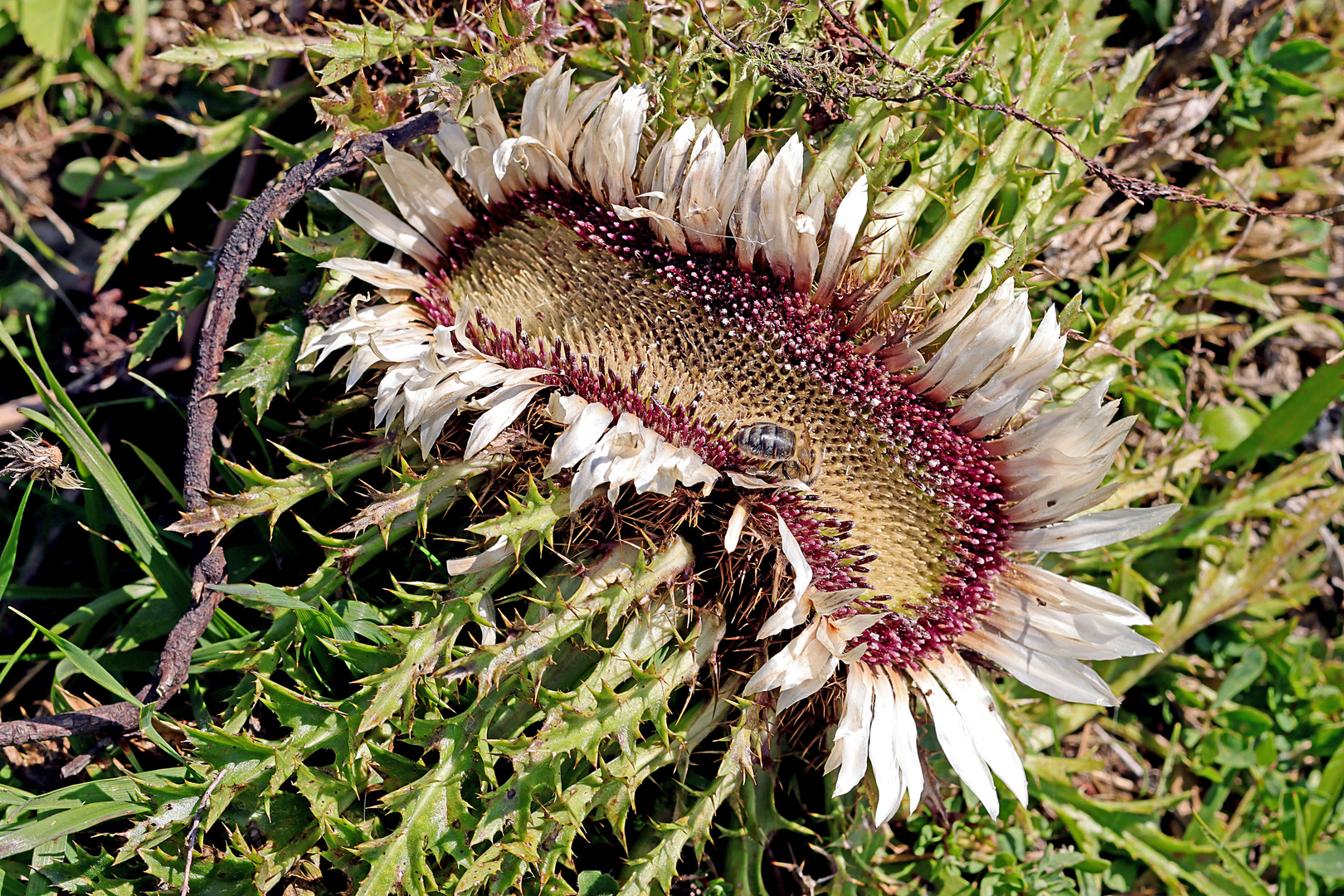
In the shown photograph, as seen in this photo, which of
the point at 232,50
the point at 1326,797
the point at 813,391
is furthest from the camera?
the point at 1326,797

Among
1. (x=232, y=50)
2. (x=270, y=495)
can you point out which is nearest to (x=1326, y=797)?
(x=270, y=495)

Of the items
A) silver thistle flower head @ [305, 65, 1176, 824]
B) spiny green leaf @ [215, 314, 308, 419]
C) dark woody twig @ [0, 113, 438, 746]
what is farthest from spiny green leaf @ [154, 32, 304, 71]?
spiny green leaf @ [215, 314, 308, 419]

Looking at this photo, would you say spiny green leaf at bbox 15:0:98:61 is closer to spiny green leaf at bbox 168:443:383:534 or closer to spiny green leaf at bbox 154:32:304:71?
spiny green leaf at bbox 154:32:304:71

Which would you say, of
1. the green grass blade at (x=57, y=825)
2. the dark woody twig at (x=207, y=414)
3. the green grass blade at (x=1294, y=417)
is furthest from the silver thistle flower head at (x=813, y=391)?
the green grass blade at (x=1294, y=417)

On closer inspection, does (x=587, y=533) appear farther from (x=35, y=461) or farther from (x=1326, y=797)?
(x=1326, y=797)

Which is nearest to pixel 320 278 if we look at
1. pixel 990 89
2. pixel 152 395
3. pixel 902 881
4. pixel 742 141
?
pixel 152 395

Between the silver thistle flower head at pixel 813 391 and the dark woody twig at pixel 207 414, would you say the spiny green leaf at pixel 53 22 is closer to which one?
the dark woody twig at pixel 207 414
